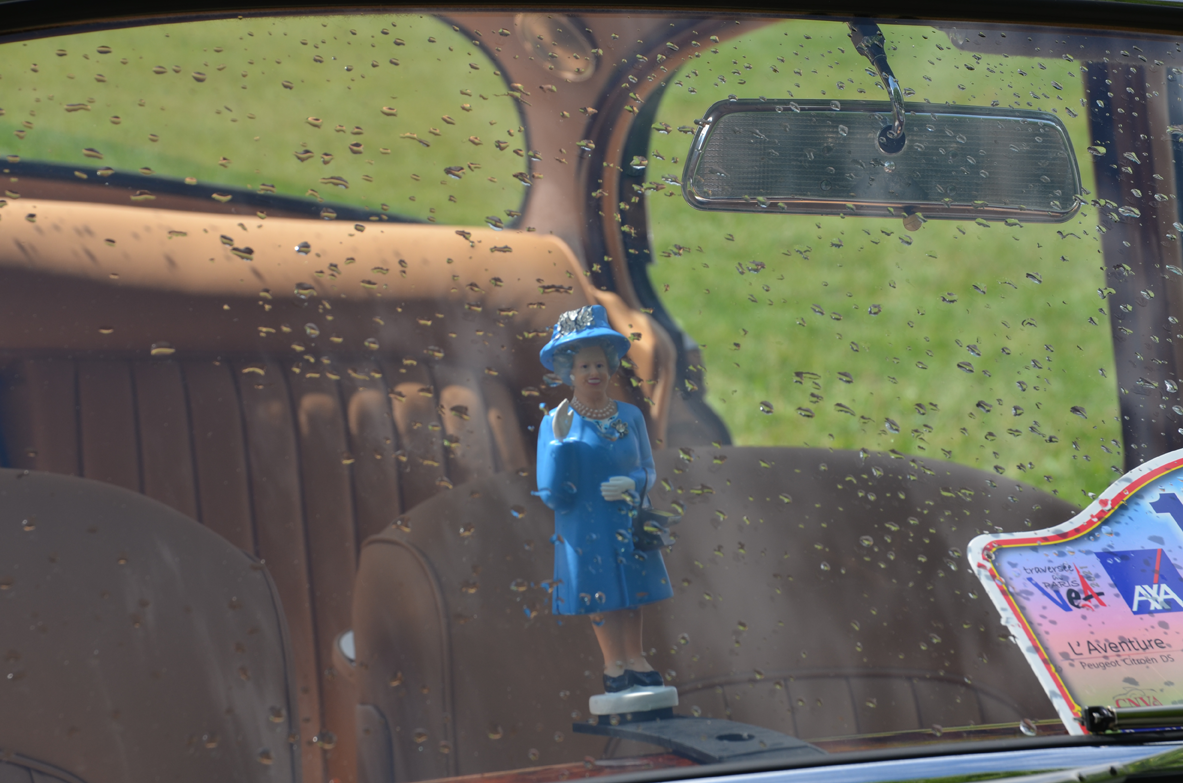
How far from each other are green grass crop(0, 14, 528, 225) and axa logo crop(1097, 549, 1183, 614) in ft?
2.28

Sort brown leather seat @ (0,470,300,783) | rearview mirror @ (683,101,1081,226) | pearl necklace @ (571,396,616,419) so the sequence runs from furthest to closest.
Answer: rearview mirror @ (683,101,1081,226)
pearl necklace @ (571,396,616,419)
brown leather seat @ (0,470,300,783)

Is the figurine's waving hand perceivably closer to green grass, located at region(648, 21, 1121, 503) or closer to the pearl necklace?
the pearl necklace

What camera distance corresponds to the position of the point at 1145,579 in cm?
92

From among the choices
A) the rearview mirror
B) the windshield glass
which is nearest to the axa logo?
the windshield glass

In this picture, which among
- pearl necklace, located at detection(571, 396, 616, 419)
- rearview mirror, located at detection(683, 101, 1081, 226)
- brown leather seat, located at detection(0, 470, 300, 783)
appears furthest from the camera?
rearview mirror, located at detection(683, 101, 1081, 226)

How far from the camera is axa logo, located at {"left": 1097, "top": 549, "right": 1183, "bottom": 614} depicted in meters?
0.91

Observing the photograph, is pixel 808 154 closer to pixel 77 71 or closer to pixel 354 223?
pixel 354 223

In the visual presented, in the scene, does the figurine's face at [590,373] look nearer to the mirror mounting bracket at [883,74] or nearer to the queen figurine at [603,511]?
the queen figurine at [603,511]

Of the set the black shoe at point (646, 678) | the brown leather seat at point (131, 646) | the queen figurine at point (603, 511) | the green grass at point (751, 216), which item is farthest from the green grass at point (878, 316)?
the brown leather seat at point (131, 646)

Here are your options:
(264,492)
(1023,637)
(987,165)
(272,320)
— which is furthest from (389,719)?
(987,165)

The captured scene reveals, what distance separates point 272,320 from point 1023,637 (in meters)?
0.77

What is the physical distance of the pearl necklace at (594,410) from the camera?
0.87m

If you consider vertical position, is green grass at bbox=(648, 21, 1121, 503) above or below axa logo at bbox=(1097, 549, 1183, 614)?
above

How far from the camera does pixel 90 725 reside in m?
0.77
